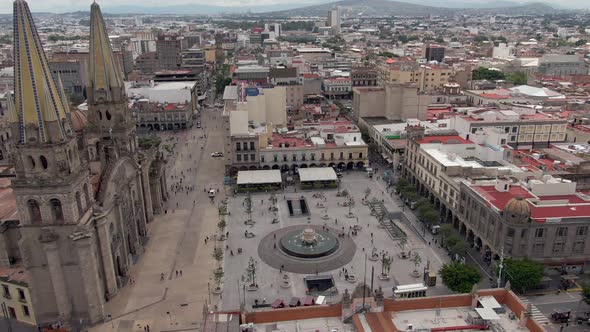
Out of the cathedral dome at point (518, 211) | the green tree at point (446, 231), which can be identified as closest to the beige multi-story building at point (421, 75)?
the green tree at point (446, 231)

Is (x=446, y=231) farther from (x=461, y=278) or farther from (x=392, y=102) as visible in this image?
(x=392, y=102)

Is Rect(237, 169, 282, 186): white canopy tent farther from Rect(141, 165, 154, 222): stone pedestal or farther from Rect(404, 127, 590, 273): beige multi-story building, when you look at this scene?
Rect(404, 127, 590, 273): beige multi-story building

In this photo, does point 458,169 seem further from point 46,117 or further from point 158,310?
point 46,117

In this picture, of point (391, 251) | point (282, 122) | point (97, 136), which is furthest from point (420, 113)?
point (97, 136)

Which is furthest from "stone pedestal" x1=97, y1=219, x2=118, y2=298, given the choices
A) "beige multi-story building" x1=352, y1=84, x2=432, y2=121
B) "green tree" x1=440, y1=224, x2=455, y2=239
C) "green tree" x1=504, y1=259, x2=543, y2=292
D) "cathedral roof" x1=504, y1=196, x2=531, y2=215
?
"beige multi-story building" x1=352, y1=84, x2=432, y2=121

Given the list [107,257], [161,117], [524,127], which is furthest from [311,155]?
[161,117]

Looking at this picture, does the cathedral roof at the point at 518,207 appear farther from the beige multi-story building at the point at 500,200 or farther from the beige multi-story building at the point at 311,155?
the beige multi-story building at the point at 311,155
